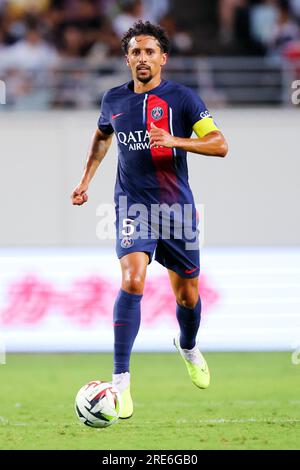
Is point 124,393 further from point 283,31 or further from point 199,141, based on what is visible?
point 283,31

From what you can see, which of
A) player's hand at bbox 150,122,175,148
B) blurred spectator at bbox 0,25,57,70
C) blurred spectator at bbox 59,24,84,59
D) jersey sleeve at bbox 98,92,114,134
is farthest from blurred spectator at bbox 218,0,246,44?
player's hand at bbox 150,122,175,148

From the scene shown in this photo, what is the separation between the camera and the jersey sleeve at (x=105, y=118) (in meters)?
7.68

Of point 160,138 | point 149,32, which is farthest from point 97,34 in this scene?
point 160,138

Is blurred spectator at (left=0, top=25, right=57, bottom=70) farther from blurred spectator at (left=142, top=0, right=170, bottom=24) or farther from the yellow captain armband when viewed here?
the yellow captain armband

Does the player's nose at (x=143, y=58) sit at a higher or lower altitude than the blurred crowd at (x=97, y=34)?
lower

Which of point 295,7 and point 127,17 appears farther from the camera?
point 295,7

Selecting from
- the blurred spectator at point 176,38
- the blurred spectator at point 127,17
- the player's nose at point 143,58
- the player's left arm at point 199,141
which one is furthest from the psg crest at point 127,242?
the blurred spectator at point 127,17

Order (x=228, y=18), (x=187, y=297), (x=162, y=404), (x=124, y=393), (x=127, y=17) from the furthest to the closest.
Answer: (x=228, y=18), (x=127, y=17), (x=162, y=404), (x=187, y=297), (x=124, y=393)

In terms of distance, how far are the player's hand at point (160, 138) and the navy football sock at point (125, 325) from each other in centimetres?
106

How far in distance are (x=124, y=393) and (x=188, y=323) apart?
130 cm

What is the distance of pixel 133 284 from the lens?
7.09m

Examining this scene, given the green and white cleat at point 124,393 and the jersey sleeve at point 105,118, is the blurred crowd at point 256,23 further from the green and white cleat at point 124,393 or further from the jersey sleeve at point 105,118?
the green and white cleat at point 124,393

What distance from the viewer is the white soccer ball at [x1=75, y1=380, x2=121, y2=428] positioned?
680cm
